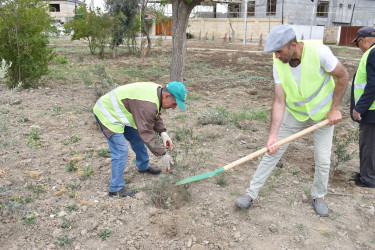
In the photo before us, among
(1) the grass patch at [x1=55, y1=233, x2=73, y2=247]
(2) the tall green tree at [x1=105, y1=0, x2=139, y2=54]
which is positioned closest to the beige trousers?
(1) the grass patch at [x1=55, y1=233, x2=73, y2=247]

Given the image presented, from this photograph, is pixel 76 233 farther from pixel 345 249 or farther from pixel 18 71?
pixel 18 71

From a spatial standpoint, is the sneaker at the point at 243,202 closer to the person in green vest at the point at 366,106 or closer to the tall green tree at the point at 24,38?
the person in green vest at the point at 366,106

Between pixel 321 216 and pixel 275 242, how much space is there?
0.64 m

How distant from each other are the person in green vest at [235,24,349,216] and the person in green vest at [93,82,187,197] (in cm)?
85

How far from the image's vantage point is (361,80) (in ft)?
12.0

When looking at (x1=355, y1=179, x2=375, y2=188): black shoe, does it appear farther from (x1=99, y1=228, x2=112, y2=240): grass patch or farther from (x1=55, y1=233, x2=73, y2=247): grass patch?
(x1=55, y1=233, x2=73, y2=247): grass patch

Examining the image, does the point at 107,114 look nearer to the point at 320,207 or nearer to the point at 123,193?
the point at 123,193

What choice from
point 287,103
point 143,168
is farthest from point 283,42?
point 143,168

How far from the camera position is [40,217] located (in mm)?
2928

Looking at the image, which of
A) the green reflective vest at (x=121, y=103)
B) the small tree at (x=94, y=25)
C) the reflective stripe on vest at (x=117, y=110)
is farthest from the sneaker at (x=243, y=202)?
the small tree at (x=94, y=25)

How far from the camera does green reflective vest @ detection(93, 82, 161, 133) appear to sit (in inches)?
119

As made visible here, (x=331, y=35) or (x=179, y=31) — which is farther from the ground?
(x=331, y=35)

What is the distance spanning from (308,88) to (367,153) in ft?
4.63

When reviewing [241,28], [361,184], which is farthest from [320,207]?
[241,28]
